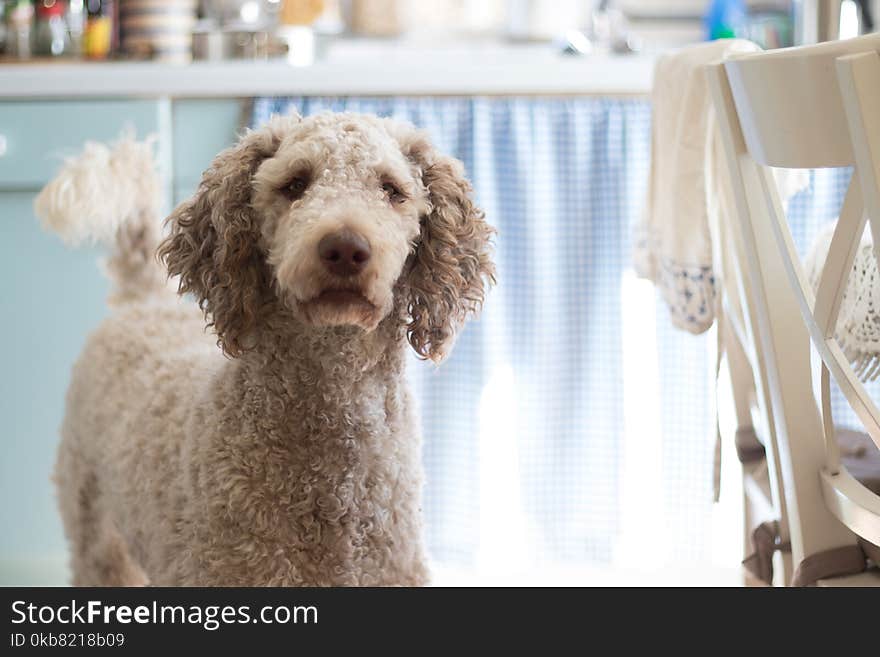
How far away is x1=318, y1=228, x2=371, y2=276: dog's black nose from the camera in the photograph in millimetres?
979

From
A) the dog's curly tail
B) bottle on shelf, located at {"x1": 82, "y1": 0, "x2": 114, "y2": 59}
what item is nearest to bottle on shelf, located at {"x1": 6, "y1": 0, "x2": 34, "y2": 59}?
bottle on shelf, located at {"x1": 82, "y1": 0, "x2": 114, "y2": 59}

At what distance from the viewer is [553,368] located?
2.11m

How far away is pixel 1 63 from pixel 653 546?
1789 mm

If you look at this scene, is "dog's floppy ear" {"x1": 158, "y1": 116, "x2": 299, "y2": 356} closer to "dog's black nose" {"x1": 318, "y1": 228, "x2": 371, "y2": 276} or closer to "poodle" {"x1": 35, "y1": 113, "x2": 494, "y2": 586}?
"poodle" {"x1": 35, "y1": 113, "x2": 494, "y2": 586}

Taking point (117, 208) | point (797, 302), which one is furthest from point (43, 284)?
point (797, 302)

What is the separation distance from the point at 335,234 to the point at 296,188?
5.2 inches

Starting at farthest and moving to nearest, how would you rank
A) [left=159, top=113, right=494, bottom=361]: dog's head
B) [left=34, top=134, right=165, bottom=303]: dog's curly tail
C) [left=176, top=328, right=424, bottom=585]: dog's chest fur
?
[left=34, top=134, right=165, bottom=303]: dog's curly tail < [left=176, top=328, right=424, bottom=585]: dog's chest fur < [left=159, top=113, right=494, bottom=361]: dog's head

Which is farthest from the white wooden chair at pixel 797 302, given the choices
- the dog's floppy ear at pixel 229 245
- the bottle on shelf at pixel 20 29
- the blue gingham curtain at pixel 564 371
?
the bottle on shelf at pixel 20 29

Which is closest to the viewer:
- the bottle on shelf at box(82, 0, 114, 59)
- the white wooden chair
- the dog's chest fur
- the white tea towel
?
the white wooden chair

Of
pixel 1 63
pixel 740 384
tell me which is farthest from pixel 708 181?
pixel 1 63

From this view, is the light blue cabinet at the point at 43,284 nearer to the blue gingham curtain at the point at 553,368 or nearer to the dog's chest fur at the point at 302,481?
the blue gingham curtain at the point at 553,368

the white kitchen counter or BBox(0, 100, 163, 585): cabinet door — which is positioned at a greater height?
the white kitchen counter

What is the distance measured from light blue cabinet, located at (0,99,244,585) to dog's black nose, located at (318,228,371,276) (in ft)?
3.70
